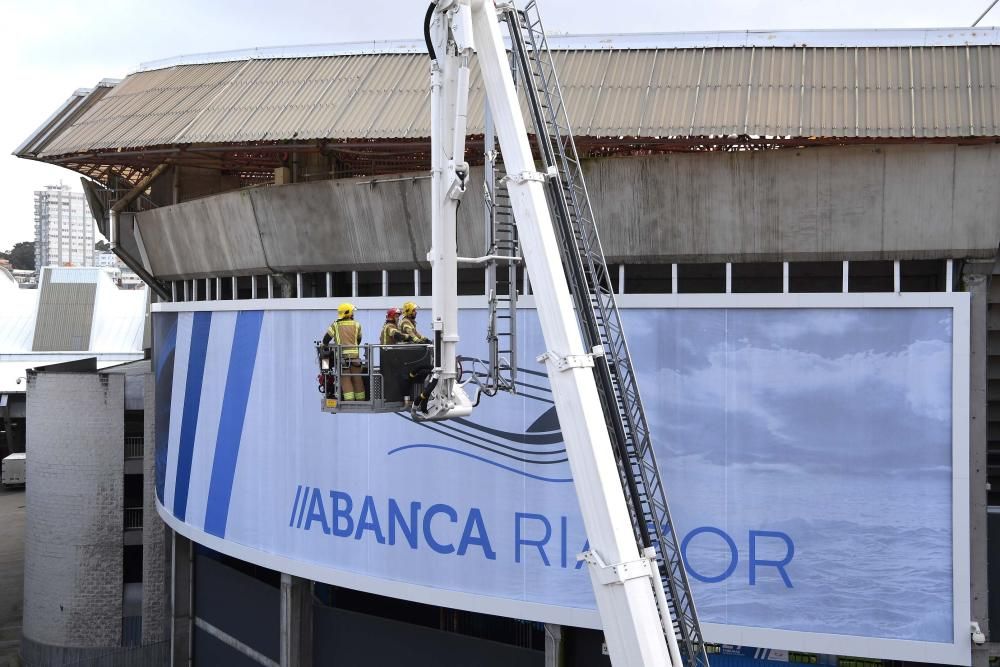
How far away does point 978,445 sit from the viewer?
16.9m

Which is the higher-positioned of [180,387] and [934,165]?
[934,165]

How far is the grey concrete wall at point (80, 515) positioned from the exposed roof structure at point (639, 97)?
10.2m

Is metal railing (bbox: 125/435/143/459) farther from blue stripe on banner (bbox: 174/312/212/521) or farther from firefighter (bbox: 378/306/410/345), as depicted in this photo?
firefighter (bbox: 378/306/410/345)

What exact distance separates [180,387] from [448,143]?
51.4 ft

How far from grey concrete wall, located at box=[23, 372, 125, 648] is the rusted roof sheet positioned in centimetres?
1005

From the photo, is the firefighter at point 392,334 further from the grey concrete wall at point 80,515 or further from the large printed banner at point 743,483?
the grey concrete wall at point 80,515

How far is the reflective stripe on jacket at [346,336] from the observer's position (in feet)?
45.7

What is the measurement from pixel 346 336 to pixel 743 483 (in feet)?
26.4

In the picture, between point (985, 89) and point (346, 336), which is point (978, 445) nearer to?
point (985, 89)

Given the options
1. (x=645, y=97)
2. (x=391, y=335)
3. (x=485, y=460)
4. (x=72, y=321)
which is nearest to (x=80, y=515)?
(x=485, y=460)

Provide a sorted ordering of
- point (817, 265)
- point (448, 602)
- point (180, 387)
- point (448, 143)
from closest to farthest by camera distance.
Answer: point (448, 143), point (817, 265), point (448, 602), point (180, 387)

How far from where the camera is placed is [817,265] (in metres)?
18.3

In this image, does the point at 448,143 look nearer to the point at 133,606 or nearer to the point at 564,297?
the point at 564,297

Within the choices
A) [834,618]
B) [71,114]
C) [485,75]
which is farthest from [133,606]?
[485,75]
